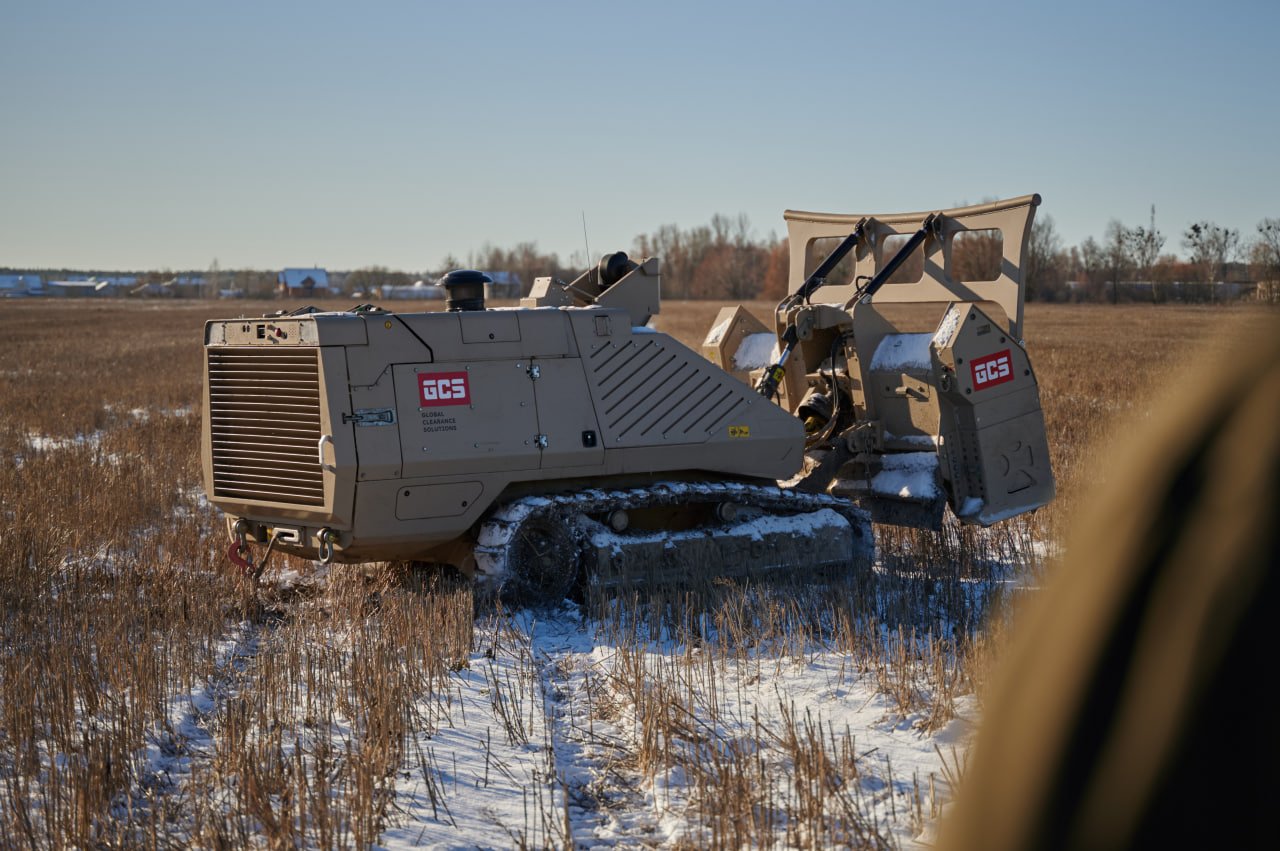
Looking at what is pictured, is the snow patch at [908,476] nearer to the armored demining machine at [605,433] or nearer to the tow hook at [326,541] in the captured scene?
the armored demining machine at [605,433]

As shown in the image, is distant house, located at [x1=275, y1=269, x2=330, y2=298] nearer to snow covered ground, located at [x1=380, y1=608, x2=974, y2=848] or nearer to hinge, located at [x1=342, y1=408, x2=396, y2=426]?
hinge, located at [x1=342, y1=408, x2=396, y2=426]

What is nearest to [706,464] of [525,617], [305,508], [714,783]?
[525,617]

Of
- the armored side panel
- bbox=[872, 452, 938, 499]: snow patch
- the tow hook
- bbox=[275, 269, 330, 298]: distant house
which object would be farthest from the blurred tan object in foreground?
bbox=[275, 269, 330, 298]: distant house

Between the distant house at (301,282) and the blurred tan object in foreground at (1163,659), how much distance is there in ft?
420

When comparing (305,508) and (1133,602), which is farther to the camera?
(305,508)

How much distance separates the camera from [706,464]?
8695 millimetres

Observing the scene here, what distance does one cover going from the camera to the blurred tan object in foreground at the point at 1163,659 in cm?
56

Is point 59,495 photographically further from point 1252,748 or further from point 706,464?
point 1252,748

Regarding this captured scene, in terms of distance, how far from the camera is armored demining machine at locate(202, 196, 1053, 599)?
7.60m

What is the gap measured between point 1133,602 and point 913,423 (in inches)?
361

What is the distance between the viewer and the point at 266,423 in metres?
7.91

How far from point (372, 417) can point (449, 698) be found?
211 cm

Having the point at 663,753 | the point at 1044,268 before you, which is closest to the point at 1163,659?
the point at 663,753

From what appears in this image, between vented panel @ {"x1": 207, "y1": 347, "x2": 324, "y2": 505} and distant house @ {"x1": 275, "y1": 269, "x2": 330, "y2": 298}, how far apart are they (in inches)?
4726
